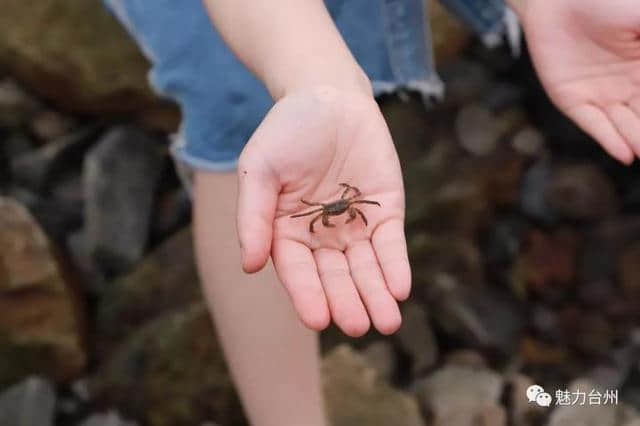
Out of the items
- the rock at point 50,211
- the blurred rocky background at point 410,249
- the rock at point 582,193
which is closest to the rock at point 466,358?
the blurred rocky background at point 410,249

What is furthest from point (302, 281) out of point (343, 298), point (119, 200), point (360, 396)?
point (119, 200)

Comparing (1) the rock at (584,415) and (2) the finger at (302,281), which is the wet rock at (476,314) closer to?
(1) the rock at (584,415)

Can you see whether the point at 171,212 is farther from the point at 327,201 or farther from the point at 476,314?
the point at 327,201

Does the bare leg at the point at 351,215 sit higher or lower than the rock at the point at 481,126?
higher

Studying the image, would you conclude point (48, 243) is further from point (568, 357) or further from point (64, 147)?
point (568, 357)

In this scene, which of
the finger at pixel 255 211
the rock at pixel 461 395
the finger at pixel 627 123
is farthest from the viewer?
the rock at pixel 461 395

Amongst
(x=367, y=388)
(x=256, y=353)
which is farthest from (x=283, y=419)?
(x=367, y=388)
